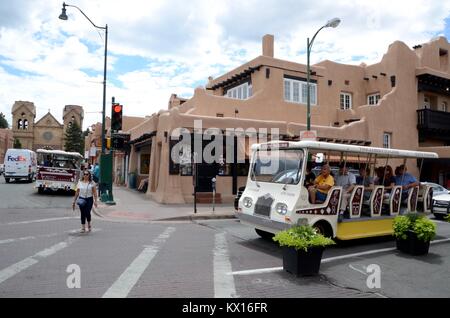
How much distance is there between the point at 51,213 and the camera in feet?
45.8

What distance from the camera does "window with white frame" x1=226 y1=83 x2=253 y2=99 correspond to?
84.2ft

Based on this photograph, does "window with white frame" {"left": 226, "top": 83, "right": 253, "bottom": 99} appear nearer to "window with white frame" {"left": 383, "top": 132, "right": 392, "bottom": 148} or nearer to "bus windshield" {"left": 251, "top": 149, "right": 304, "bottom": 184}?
"window with white frame" {"left": 383, "top": 132, "right": 392, "bottom": 148}

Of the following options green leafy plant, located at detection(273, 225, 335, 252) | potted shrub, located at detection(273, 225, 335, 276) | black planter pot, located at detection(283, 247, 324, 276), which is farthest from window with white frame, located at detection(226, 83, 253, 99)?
black planter pot, located at detection(283, 247, 324, 276)

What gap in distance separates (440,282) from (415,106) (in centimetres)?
2432

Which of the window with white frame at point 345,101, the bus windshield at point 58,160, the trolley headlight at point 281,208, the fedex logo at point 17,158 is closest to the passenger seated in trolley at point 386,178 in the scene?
the trolley headlight at point 281,208

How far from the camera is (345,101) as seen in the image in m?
28.5

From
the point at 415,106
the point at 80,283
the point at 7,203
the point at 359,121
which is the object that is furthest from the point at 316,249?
the point at 415,106

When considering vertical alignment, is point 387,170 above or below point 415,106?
below

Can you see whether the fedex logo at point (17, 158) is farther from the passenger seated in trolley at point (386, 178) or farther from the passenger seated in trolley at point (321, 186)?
the passenger seated in trolley at point (386, 178)

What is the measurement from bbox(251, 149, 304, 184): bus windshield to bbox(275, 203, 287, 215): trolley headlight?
0.59 m

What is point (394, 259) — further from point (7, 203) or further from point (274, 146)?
point (7, 203)

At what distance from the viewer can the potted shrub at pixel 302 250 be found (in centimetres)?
623

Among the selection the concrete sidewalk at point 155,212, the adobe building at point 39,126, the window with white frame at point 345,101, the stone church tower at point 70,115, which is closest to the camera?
the concrete sidewalk at point 155,212

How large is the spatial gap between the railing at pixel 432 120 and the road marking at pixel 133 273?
79.8ft
